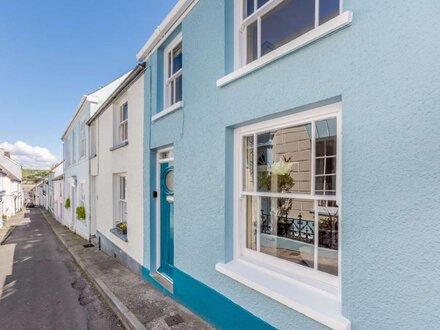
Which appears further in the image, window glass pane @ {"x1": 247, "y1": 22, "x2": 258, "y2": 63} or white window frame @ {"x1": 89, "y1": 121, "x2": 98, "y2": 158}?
white window frame @ {"x1": 89, "y1": 121, "x2": 98, "y2": 158}

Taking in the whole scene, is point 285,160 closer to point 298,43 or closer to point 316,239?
point 316,239

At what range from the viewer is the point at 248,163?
3551 millimetres

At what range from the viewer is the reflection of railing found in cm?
289

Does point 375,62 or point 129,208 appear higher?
point 375,62

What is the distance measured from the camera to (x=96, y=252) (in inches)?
363

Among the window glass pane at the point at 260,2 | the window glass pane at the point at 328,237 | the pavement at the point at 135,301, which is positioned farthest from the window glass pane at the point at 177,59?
the pavement at the point at 135,301

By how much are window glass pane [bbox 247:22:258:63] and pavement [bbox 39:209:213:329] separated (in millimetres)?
4047

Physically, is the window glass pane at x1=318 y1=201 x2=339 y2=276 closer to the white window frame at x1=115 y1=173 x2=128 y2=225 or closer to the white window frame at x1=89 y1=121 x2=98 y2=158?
the white window frame at x1=115 y1=173 x2=128 y2=225

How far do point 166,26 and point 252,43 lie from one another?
7.91 ft

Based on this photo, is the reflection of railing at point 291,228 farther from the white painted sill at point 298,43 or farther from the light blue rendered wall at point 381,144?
the white painted sill at point 298,43

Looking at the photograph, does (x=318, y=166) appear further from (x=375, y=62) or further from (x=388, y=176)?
(x=375, y=62)

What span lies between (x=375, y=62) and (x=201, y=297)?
3.89m

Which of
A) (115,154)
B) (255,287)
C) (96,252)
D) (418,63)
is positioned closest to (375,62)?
(418,63)

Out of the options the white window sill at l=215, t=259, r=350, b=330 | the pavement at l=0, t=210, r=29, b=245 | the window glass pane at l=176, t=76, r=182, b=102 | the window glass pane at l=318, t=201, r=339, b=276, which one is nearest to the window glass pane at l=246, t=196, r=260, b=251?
the white window sill at l=215, t=259, r=350, b=330
